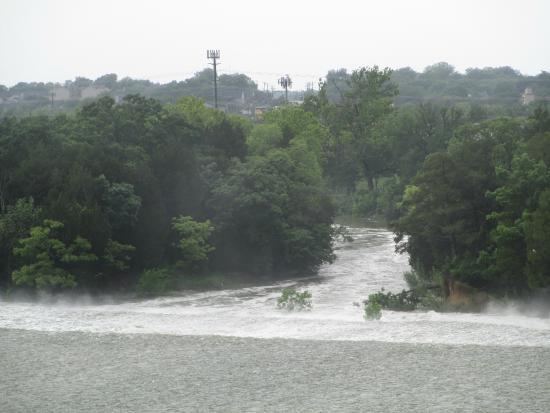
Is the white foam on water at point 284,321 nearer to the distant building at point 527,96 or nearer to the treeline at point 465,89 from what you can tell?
the treeline at point 465,89

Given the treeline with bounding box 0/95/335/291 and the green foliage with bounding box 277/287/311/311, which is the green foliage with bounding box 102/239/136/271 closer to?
the treeline with bounding box 0/95/335/291

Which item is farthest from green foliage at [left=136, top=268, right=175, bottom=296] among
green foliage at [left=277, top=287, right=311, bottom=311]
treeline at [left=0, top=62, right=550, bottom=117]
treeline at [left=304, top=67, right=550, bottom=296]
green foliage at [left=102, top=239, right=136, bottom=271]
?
treeline at [left=0, top=62, right=550, bottom=117]

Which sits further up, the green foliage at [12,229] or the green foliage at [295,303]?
the green foliage at [12,229]

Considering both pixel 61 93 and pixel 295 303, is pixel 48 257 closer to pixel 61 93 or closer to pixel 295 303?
pixel 295 303

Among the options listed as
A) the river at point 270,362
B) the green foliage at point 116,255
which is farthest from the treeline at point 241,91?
the river at point 270,362

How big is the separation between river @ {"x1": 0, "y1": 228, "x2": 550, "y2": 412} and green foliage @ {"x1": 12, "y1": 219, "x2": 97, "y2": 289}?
610cm

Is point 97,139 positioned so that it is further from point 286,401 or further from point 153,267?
point 286,401

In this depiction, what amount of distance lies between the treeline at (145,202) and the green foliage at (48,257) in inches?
1.9

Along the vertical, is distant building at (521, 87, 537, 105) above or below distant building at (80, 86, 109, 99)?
below

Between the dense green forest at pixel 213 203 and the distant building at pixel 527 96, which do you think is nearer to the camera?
the dense green forest at pixel 213 203

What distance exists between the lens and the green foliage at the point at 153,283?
36281 millimetres

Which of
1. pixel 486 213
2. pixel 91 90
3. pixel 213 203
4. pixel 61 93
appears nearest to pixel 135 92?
pixel 61 93

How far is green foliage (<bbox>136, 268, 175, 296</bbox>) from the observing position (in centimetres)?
3628

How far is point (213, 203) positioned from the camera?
140 ft
